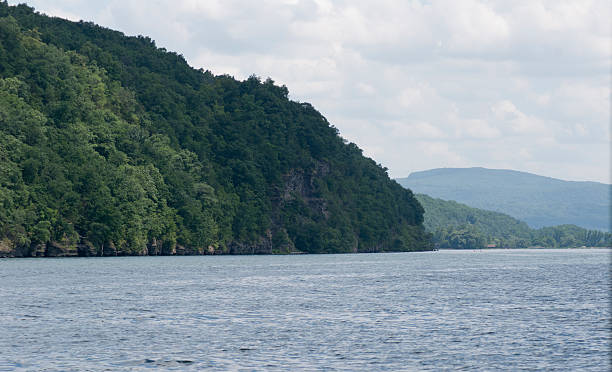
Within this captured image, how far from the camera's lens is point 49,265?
122 meters

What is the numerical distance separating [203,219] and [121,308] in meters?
133

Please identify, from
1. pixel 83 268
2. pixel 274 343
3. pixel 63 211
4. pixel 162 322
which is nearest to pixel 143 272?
pixel 83 268

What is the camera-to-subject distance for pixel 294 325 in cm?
5794

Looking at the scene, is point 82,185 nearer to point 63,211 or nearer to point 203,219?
point 63,211

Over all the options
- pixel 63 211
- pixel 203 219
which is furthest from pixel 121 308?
pixel 203 219

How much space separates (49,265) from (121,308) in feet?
195

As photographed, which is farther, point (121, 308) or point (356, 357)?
point (121, 308)

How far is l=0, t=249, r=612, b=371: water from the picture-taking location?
43.8 m

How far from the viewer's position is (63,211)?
6097 inches

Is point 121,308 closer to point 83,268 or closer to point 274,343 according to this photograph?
point 274,343

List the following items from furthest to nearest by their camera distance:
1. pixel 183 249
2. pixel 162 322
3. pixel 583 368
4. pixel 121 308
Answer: pixel 183 249 → pixel 121 308 → pixel 162 322 → pixel 583 368

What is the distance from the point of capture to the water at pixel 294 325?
43812 mm

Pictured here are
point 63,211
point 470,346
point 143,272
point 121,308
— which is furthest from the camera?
point 63,211

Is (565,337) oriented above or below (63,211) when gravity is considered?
below
